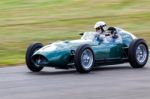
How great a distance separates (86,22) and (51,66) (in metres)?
15.5

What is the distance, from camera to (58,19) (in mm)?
31562

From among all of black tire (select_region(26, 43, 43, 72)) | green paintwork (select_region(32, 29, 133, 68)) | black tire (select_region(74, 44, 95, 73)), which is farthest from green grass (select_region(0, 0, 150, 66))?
black tire (select_region(74, 44, 95, 73))

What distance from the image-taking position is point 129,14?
3278 cm

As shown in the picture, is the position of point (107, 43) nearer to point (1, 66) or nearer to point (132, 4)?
point (1, 66)

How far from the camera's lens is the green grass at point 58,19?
2530cm

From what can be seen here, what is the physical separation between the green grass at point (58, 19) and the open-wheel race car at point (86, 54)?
393 centimetres

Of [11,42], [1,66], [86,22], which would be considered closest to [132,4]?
[86,22]

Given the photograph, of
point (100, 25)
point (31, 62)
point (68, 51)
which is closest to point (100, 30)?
point (100, 25)

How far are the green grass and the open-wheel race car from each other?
393 cm

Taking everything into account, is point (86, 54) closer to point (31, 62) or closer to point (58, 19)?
point (31, 62)

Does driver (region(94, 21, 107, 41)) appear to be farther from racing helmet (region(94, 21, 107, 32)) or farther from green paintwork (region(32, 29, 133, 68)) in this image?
green paintwork (region(32, 29, 133, 68))

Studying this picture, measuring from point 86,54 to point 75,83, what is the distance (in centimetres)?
178

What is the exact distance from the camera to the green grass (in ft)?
83.0

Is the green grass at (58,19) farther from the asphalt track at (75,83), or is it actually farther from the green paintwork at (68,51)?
the asphalt track at (75,83)
